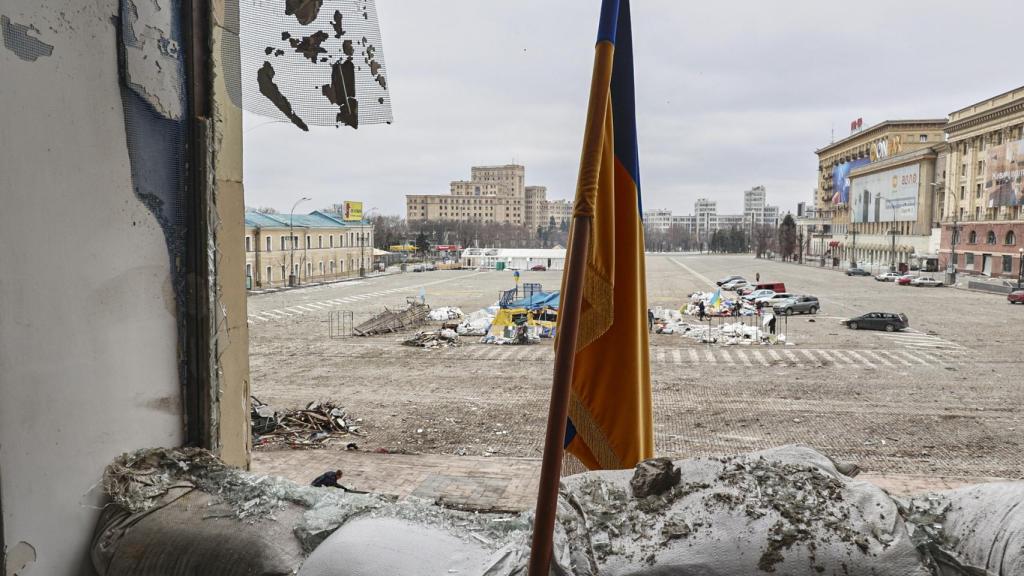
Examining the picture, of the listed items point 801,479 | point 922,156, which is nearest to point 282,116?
point 801,479

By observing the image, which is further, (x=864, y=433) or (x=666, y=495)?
(x=864, y=433)

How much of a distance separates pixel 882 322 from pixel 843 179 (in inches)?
2621

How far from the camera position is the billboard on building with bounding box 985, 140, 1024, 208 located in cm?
4153

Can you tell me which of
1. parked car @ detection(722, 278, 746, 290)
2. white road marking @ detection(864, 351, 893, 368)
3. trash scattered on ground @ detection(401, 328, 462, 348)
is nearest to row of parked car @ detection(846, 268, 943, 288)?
parked car @ detection(722, 278, 746, 290)

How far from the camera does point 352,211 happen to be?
200ft

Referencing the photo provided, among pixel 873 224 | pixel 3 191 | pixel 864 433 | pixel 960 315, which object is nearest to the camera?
pixel 3 191

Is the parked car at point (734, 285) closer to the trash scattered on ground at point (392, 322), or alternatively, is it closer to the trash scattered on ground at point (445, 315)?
the trash scattered on ground at point (445, 315)

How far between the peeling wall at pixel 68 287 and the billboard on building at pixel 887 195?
6784 cm

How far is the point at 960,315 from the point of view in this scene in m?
24.6

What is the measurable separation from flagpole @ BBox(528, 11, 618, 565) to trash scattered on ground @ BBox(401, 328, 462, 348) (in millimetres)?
17514

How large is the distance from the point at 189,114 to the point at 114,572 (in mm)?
1934

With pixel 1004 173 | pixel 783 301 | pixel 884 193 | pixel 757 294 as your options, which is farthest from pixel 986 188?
pixel 783 301

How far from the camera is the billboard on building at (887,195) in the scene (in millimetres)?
60094

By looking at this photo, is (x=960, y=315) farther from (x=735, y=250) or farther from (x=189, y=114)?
(x=735, y=250)
